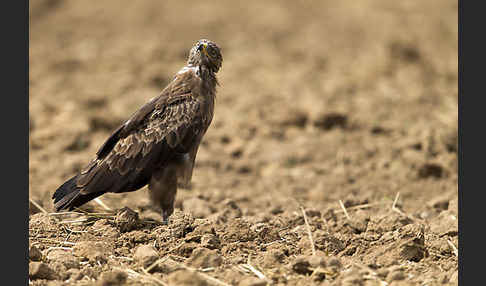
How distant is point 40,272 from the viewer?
525 centimetres

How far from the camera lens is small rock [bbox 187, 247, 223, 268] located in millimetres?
5434

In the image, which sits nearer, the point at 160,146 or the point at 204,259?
the point at 204,259

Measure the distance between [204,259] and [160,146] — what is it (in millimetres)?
2050

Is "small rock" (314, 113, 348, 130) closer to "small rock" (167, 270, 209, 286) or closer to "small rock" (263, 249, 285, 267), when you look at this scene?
"small rock" (263, 249, 285, 267)

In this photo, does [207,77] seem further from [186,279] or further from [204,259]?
[186,279]

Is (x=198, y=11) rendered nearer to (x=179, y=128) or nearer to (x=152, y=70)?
(x=152, y=70)

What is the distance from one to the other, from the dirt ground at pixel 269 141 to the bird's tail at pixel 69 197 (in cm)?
15

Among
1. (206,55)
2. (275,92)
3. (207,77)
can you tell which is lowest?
(275,92)

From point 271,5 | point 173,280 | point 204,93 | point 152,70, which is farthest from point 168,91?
point 271,5

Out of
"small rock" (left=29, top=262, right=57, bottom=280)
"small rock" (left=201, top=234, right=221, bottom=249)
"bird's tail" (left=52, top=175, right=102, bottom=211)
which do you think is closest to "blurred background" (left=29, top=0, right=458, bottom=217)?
"bird's tail" (left=52, top=175, right=102, bottom=211)

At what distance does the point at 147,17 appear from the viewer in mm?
18938

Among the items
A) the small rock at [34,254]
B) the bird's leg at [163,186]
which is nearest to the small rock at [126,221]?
the bird's leg at [163,186]

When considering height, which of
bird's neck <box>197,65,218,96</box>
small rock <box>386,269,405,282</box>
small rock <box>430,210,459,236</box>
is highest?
bird's neck <box>197,65,218,96</box>

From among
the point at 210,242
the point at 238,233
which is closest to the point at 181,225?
the point at 210,242
